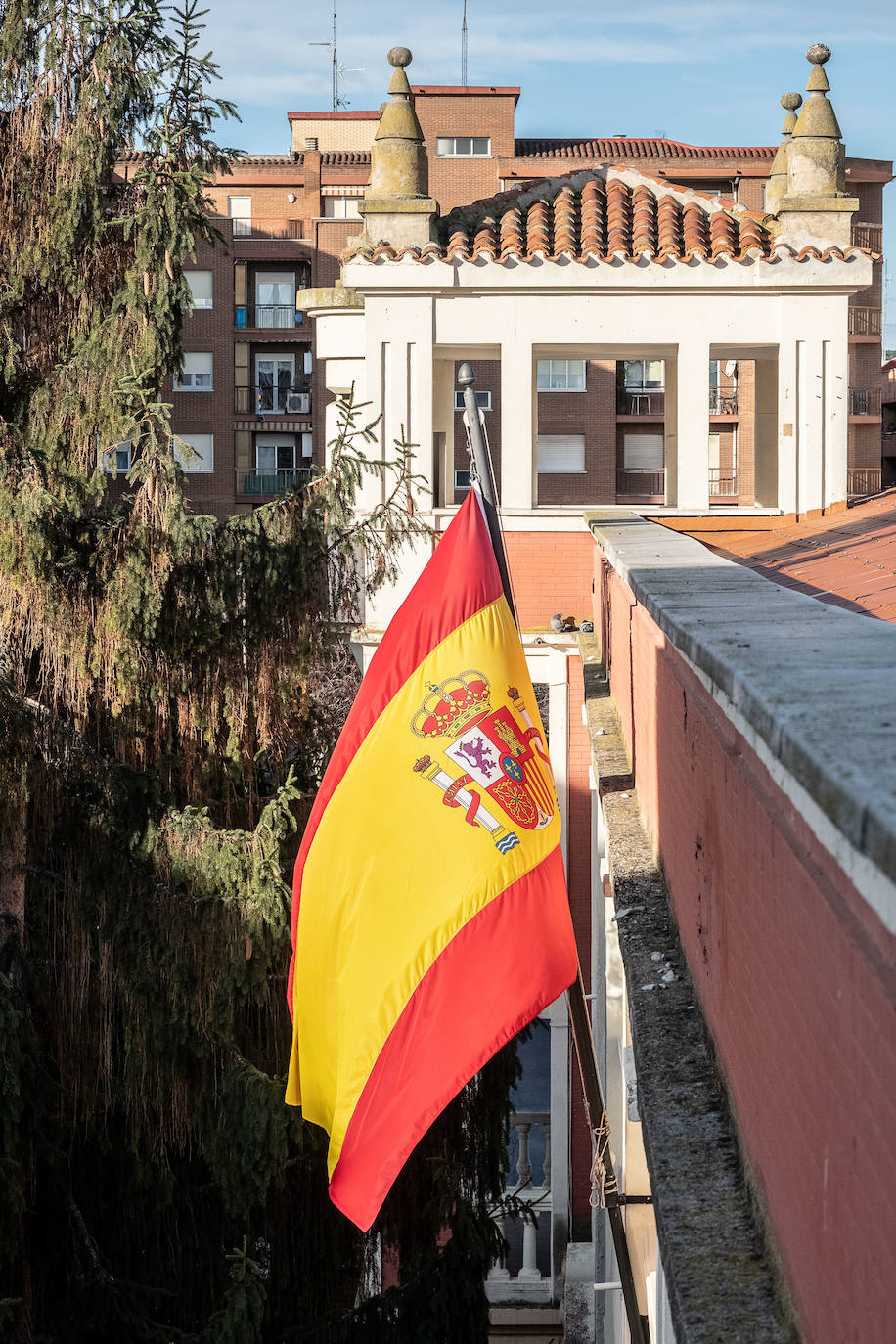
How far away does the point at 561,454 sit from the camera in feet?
143

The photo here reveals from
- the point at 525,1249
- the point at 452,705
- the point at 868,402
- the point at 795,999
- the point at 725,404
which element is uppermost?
the point at 868,402

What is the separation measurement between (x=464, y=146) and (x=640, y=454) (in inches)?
527

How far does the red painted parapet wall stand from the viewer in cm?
163

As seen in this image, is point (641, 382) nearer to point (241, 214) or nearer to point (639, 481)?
point (639, 481)

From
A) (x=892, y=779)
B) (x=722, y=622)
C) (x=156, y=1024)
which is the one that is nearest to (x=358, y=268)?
(x=156, y=1024)

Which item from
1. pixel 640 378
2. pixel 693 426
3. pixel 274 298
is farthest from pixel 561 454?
pixel 693 426

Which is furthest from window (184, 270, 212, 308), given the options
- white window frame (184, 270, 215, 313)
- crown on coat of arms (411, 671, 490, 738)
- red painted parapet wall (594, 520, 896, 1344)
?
red painted parapet wall (594, 520, 896, 1344)

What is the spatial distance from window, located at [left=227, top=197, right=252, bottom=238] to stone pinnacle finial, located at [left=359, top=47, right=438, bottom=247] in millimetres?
38296

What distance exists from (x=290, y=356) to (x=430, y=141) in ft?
28.9

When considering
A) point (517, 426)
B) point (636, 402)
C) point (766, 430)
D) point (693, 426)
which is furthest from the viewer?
point (636, 402)

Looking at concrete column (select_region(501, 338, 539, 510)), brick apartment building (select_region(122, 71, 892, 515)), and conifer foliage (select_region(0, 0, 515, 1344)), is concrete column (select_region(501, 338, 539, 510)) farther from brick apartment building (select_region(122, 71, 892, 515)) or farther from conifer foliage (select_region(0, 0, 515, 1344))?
brick apartment building (select_region(122, 71, 892, 515))

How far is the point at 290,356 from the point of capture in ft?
162

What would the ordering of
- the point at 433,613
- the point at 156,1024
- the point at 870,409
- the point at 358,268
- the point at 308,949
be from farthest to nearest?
the point at 870,409
the point at 358,268
the point at 156,1024
the point at 433,613
the point at 308,949

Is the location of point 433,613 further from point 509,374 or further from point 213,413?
point 213,413
